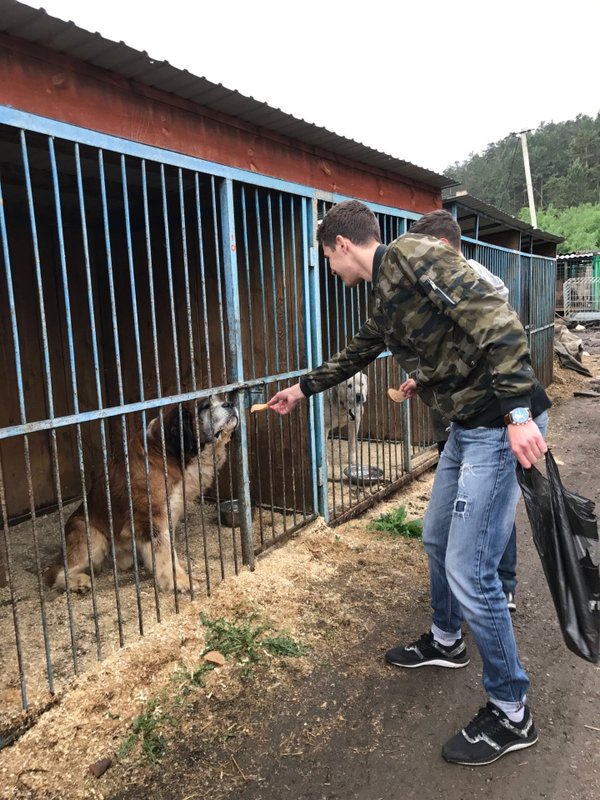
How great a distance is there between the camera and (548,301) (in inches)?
493

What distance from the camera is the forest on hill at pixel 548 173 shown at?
56688mm

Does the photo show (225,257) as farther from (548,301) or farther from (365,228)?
(548,301)

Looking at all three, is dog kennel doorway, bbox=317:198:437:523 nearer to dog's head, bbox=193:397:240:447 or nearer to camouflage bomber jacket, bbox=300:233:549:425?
dog's head, bbox=193:397:240:447

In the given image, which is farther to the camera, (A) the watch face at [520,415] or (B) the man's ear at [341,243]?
(B) the man's ear at [341,243]

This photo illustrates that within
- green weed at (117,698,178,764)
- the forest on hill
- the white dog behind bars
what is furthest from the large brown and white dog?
the forest on hill

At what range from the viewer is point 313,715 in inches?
111

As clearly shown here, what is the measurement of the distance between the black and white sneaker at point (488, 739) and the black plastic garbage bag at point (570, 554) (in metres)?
0.52

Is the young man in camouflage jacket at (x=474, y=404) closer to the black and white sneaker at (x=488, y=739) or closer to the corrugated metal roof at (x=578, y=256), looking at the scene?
the black and white sneaker at (x=488, y=739)

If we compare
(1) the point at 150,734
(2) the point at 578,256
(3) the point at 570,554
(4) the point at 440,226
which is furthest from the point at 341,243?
(2) the point at 578,256

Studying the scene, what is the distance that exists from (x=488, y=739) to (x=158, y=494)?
2.60 meters

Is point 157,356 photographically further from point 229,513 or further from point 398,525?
point 398,525

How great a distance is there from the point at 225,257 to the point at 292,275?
106 centimetres

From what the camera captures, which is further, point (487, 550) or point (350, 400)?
point (350, 400)

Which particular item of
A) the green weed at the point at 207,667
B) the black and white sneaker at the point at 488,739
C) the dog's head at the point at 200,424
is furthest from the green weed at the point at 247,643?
the dog's head at the point at 200,424
